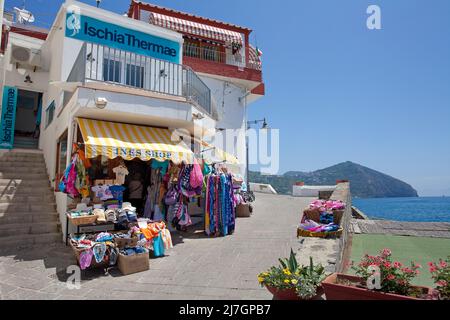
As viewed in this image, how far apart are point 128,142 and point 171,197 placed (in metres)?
2.33

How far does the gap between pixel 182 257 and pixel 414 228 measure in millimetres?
9533

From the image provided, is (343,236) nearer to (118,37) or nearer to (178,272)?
(178,272)

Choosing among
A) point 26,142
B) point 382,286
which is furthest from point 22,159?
point 382,286

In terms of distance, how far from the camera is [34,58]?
13.8 m

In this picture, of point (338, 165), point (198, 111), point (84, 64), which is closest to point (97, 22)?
point (84, 64)

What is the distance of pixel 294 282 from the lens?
3461mm

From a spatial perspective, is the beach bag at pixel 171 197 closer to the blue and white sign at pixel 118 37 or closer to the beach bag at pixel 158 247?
the beach bag at pixel 158 247

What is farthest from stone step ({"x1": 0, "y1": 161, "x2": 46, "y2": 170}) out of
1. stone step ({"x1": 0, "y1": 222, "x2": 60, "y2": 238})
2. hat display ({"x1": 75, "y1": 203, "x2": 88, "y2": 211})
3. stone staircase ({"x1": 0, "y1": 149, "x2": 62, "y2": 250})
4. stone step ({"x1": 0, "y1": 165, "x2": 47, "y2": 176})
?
hat display ({"x1": 75, "y1": 203, "x2": 88, "y2": 211})

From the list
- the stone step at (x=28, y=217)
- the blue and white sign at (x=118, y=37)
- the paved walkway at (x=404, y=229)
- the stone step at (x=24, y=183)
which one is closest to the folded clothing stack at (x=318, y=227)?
the paved walkway at (x=404, y=229)

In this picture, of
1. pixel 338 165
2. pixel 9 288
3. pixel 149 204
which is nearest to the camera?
pixel 9 288

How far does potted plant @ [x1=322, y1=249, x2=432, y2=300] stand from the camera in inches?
122

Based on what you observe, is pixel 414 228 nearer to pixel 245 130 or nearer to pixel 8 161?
pixel 245 130

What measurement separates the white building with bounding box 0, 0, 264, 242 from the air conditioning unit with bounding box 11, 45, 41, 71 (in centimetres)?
4

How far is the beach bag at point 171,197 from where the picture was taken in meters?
9.55
